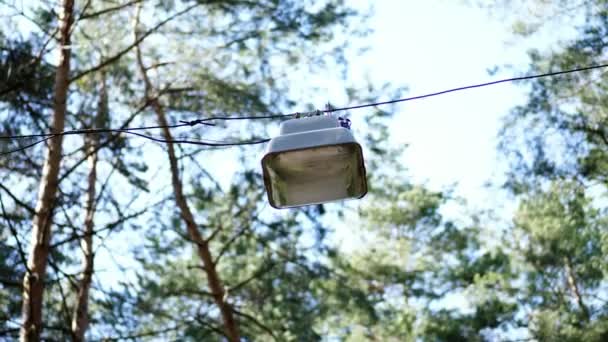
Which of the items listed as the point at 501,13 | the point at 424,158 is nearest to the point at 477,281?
the point at 424,158

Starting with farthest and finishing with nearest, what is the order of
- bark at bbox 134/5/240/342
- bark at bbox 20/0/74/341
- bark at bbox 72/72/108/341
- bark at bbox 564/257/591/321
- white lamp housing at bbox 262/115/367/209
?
bark at bbox 564/257/591/321 → bark at bbox 134/5/240/342 → bark at bbox 72/72/108/341 → bark at bbox 20/0/74/341 → white lamp housing at bbox 262/115/367/209

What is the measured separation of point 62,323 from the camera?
955cm

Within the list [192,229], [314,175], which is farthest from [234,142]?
[314,175]

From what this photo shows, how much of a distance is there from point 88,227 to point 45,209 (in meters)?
→ 2.39

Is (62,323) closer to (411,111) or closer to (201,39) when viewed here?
(201,39)

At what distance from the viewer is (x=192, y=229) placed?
9820 millimetres

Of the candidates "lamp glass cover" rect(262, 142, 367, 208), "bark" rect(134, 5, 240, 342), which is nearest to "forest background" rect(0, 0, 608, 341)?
"bark" rect(134, 5, 240, 342)

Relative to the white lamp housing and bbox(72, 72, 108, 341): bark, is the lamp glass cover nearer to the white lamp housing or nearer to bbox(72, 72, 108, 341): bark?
the white lamp housing

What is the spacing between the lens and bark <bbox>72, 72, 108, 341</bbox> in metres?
8.12

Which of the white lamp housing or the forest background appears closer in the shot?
the white lamp housing

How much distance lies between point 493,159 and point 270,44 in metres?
2.58

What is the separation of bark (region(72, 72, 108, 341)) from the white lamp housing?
12.7ft

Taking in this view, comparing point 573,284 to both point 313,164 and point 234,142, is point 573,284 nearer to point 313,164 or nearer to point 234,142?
point 234,142

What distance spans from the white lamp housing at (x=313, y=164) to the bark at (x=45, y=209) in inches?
142
